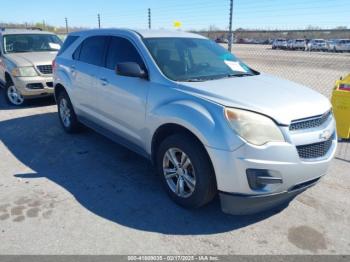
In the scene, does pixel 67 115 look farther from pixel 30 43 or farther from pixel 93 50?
pixel 30 43

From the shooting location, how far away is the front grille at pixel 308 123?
114 inches

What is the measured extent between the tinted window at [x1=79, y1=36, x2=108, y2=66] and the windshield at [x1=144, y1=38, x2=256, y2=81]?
97 cm

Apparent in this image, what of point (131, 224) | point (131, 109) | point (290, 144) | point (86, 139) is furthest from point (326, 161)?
point (86, 139)

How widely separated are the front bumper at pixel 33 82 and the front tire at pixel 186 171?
529cm

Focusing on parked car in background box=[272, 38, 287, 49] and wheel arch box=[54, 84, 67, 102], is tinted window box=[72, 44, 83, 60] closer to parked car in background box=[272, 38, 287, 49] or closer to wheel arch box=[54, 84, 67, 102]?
wheel arch box=[54, 84, 67, 102]

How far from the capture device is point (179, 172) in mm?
3400

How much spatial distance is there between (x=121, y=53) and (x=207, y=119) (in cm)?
191

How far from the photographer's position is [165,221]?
323 centimetres

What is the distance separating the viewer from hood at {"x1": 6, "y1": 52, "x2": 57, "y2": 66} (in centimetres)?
779

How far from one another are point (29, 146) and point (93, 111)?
1.37 meters

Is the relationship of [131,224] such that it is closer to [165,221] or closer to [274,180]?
[165,221]

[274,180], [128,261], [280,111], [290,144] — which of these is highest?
[280,111]

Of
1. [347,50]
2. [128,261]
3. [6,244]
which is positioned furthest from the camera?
[347,50]

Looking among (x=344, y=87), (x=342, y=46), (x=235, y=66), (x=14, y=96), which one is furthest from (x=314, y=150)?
(x=342, y=46)
